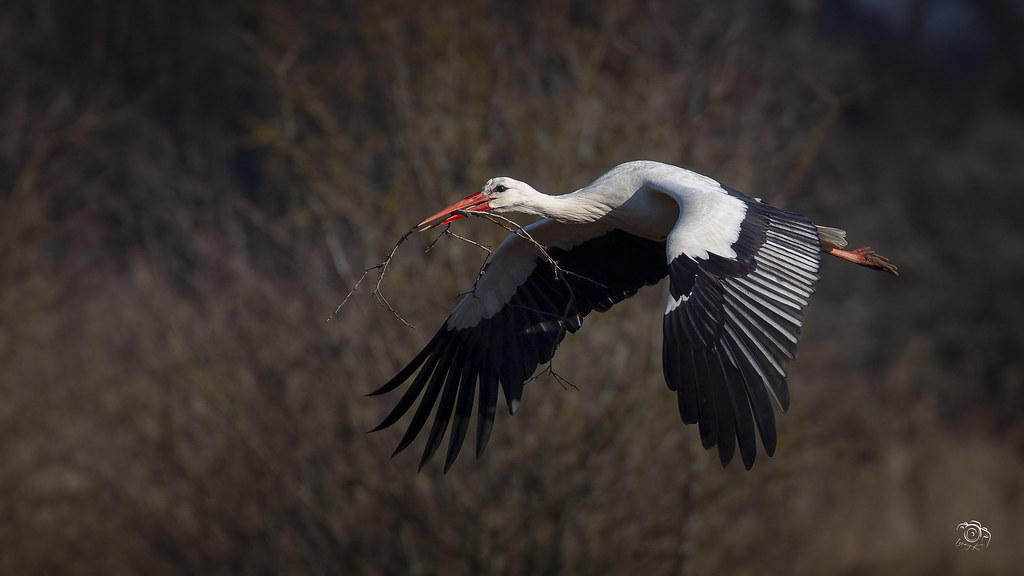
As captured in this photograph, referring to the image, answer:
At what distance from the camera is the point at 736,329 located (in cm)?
484

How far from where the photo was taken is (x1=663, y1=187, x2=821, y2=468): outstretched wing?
4.64 metres

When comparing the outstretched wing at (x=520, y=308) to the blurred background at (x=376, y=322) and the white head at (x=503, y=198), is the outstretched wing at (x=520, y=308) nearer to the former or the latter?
the white head at (x=503, y=198)

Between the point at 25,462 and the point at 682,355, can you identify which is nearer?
the point at 682,355

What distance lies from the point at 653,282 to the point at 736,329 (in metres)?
1.61

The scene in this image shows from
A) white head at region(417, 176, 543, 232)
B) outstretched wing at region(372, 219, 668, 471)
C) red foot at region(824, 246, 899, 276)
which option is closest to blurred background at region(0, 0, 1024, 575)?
red foot at region(824, 246, 899, 276)

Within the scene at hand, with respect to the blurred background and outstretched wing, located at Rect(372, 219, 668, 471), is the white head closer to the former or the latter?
outstretched wing, located at Rect(372, 219, 668, 471)

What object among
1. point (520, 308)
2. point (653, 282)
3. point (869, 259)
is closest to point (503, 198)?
point (520, 308)

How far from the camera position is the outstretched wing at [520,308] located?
6.20m

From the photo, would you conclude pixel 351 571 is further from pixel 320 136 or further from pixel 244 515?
pixel 320 136

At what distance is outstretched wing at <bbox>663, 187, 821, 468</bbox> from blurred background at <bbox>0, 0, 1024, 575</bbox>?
156 inches

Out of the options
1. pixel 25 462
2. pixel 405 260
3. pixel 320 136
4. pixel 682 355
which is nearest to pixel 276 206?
pixel 320 136

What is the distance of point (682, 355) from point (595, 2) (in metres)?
8.08

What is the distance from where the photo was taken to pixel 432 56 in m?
10.8

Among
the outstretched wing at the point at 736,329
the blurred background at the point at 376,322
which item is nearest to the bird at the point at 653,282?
the outstretched wing at the point at 736,329
